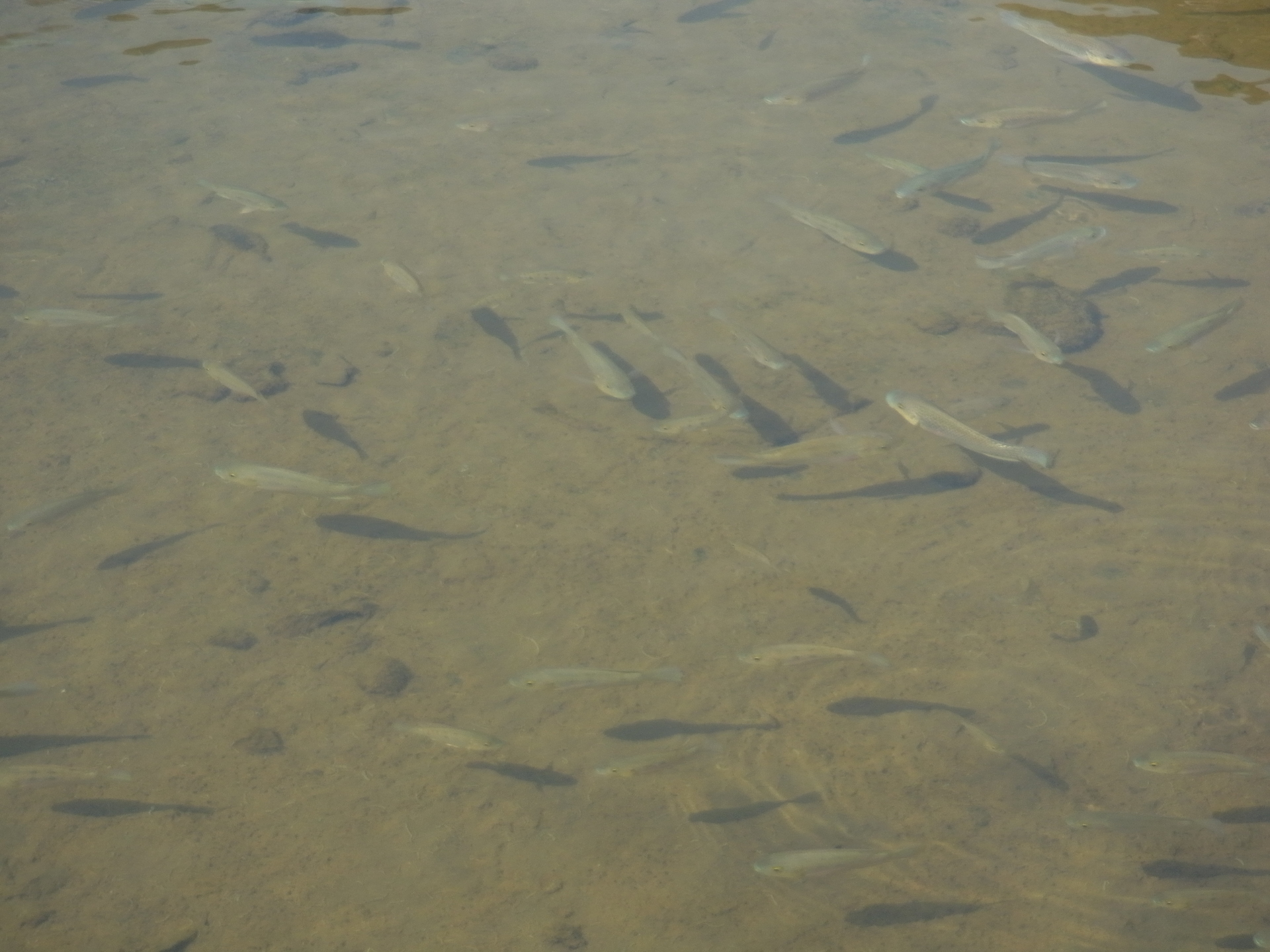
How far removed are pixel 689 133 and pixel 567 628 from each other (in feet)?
19.3

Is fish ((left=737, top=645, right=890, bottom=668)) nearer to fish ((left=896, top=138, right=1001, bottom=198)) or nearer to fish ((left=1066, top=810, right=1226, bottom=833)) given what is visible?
fish ((left=1066, top=810, right=1226, bottom=833))

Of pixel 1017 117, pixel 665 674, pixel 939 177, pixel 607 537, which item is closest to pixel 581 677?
pixel 665 674

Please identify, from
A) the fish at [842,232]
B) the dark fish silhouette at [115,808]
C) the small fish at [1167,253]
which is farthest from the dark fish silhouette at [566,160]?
the dark fish silhouette at [115,808]

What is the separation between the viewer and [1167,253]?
6.93 metres

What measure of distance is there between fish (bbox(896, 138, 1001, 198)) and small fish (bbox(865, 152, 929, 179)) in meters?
0.18

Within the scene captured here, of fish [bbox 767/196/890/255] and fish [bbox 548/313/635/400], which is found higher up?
fish [bbox 767/196/890/255]

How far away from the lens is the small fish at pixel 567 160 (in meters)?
8.31

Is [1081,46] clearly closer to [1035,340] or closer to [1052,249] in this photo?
[1052,249]

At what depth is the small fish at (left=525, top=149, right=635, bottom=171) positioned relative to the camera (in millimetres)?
8312

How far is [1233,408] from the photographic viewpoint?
5852mm

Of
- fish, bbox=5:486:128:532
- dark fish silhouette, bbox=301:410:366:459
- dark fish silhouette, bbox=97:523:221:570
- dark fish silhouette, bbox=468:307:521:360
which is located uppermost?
dark fish silhouette, bbox=468:307:521:360

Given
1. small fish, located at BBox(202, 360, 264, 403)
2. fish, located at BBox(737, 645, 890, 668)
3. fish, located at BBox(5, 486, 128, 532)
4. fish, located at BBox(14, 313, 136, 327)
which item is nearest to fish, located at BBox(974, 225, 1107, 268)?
fish, located at BBox(737, 645, 890, 668)

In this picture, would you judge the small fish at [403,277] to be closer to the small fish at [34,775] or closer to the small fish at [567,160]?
the small fish at [567,160]

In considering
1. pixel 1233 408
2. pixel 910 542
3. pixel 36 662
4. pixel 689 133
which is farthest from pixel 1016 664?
pixel 689 133
